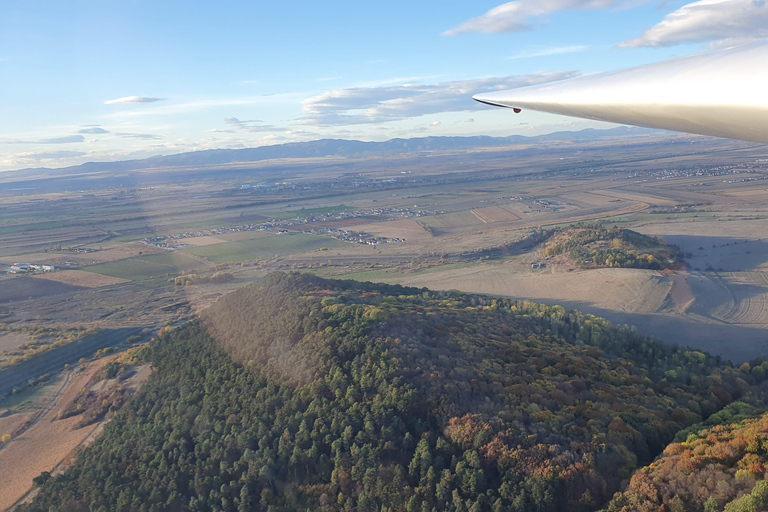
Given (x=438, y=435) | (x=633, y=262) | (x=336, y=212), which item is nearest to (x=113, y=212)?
(x=336, y=212)

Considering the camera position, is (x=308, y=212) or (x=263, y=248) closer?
(x=263, y=248)

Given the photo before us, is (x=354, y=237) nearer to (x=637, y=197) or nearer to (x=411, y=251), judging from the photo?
(x=411, y=251)

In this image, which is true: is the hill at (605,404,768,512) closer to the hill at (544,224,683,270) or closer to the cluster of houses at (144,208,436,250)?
the hill at (544,224,683,270)

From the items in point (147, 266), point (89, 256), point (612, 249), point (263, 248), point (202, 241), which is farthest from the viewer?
point (202, 241)

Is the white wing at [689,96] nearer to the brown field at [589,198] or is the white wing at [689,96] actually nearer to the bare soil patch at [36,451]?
the bare soil patch at [36,451]

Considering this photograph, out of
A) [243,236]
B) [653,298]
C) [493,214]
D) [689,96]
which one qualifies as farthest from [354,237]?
[689,96]

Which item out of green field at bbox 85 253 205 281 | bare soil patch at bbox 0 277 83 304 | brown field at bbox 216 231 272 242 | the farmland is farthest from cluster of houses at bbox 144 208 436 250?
bare soil patch at bbox 0 277 83 304

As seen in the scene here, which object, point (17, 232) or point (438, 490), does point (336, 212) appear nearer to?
point (17, 232)

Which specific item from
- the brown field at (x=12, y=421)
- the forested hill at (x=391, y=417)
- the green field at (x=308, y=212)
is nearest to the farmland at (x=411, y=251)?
the brown field at (x=12, y=421)
